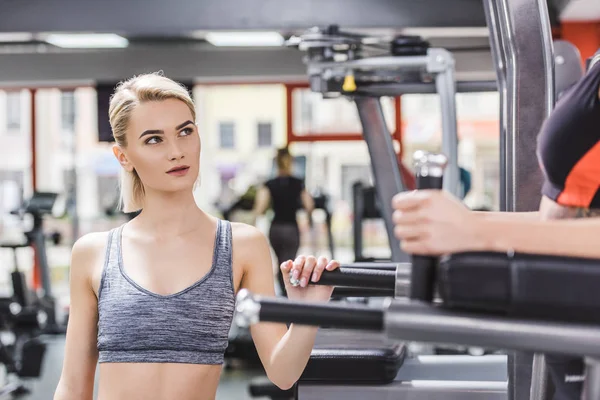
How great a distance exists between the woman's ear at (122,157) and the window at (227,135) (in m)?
7.60

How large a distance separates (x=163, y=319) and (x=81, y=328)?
0.61 feet

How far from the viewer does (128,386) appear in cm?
142

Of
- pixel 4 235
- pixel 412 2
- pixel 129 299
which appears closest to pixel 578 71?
pixel 129 299

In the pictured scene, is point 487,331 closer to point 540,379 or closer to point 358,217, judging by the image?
point 540,379

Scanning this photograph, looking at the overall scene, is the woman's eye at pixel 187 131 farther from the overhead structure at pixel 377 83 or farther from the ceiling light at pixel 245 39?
the ceiling light at pixel 245 39

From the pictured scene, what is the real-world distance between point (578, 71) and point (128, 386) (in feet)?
5.91

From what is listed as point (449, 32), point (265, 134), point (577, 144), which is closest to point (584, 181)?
→ point (577, 144)

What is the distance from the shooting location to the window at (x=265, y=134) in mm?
9195

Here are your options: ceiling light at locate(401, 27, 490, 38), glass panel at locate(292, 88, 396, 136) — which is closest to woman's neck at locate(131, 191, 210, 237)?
ceiling light at locate(401, 27, 490, 38)

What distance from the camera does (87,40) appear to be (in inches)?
330

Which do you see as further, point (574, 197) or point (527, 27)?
point (527, 27)

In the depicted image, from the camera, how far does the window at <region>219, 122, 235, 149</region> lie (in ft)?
30.1

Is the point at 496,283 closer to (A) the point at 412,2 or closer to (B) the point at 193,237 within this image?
(B) the point at 193,237

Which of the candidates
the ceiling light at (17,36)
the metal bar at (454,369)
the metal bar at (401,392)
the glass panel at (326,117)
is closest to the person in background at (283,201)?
the glass panel at (326,117)
